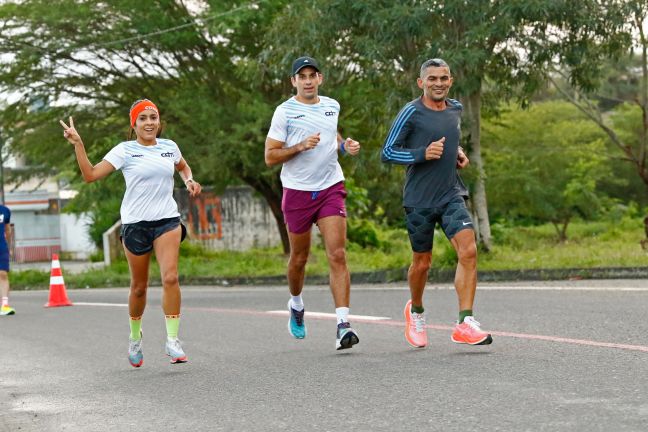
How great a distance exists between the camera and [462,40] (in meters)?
17.0

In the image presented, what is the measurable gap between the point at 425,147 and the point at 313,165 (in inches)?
37.1

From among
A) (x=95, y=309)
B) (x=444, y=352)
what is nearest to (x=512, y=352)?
(x=444, y=352)

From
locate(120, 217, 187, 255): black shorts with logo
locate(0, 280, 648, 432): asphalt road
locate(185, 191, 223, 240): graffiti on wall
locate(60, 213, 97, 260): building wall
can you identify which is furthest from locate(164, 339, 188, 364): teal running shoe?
locate(60, 213, 97, 260): building wall

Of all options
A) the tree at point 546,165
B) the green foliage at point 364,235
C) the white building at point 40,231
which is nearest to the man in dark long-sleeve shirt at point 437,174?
the tree at point 546,165

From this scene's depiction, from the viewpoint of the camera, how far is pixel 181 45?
85.1 ft

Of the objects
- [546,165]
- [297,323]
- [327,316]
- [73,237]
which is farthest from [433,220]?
[73,237]

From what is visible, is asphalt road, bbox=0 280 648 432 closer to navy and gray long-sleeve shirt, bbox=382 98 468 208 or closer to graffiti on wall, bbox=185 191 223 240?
navy and gray long-sleeve shirt, bbox=382 98 468 208

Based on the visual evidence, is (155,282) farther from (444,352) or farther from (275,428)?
(275,428)

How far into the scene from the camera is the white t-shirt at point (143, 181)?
8.57 metres

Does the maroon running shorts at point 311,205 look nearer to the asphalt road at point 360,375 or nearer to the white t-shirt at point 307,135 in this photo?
the white t-shirt at point 307,135

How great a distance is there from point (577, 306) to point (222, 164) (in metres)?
14.2

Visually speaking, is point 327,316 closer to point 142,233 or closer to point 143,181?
point 142,233

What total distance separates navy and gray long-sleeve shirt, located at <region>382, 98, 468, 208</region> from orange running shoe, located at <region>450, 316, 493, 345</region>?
2.75 ft

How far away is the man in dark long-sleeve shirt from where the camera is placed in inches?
321
